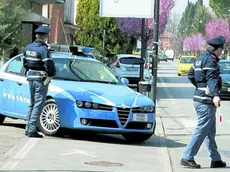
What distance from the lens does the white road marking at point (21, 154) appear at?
29.3ft

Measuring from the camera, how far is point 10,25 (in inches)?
774

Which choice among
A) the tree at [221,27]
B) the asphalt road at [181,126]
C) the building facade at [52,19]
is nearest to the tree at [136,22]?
the building facade at [52,19]

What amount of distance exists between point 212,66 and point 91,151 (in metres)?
2.58

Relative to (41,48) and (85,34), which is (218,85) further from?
(85,34)

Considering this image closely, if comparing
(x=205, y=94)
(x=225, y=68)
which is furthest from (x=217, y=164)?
(x=225, y=68)

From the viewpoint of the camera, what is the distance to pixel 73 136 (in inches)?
492

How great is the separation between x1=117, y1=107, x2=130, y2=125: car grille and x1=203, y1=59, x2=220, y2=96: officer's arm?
249cm

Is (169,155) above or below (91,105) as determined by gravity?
below

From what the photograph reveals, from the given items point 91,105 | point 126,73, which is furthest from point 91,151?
point 126,73

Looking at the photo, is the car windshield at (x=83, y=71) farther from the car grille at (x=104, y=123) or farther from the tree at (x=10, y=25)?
the tree at (x=10, y=25)

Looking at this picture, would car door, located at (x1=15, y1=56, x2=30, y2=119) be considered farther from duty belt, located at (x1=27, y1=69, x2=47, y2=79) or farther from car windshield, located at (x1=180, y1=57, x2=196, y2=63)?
car windshield, located at (x1=180, y1=57, x2=196, y2=63)

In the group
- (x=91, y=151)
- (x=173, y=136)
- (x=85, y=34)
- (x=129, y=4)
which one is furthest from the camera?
(x=85, y=34)

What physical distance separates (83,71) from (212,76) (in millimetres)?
4249

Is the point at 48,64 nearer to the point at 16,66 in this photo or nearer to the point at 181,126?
the point at 16,66
